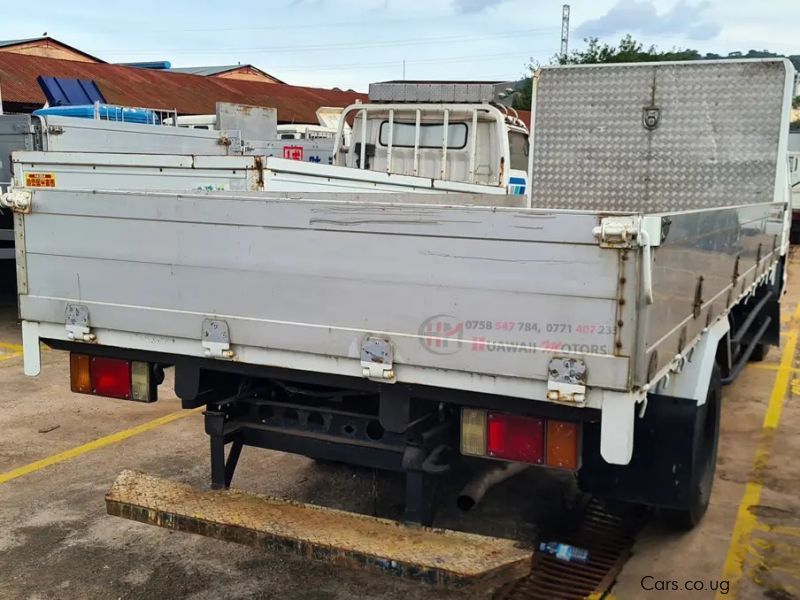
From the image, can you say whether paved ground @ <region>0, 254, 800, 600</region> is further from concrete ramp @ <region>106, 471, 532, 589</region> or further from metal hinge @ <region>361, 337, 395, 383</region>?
metal hinge @ <region>361, 337, 395, 383</region>

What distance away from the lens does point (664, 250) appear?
2828 mm

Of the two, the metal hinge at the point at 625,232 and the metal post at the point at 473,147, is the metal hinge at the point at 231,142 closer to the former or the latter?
the metal post at the point at 473,147

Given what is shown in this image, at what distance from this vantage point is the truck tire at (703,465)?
3.79 metres

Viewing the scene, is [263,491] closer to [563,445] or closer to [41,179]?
[563,445]

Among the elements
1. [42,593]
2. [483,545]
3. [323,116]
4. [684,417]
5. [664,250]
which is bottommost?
[42,593]

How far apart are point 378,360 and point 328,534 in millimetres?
712

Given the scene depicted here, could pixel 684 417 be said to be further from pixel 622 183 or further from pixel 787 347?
pixel 787 347

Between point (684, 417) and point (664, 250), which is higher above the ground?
point (664, 250)

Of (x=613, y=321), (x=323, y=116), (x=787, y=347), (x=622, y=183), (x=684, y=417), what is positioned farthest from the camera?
(x=323, y=116)

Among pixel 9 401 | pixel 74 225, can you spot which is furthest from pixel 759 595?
pixel 9 401

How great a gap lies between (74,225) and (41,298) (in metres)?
0.37

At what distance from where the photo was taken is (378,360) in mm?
3021

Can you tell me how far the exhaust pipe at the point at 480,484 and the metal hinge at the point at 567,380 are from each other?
3.34 ft

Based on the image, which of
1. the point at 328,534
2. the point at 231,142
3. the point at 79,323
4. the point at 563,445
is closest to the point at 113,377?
the point at 79,323
